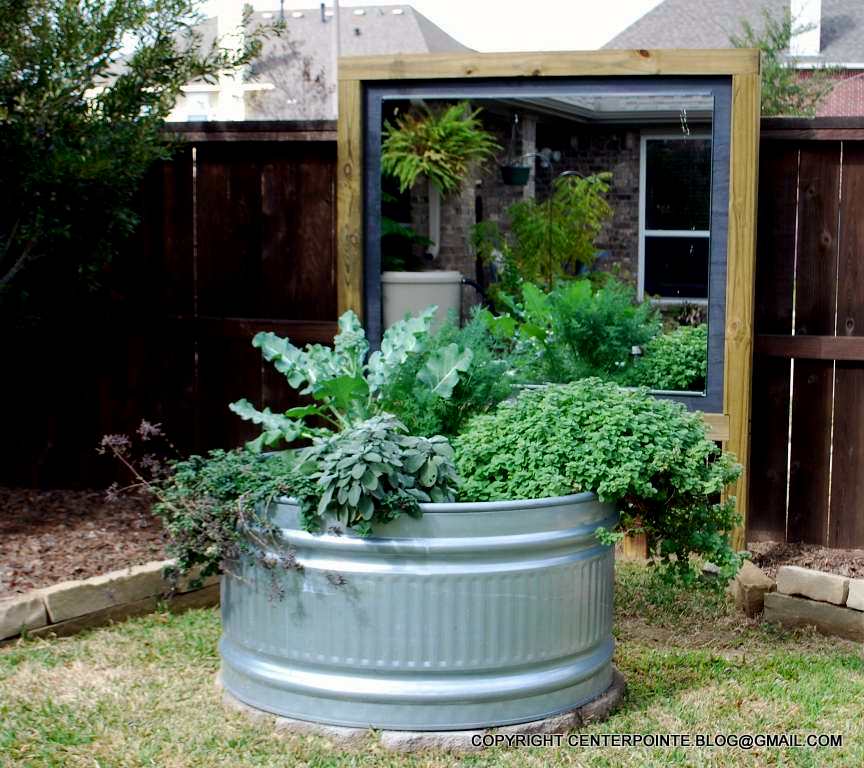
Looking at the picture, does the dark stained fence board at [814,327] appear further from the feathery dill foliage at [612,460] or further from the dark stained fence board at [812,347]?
the feathery dill foliage at [612,460]

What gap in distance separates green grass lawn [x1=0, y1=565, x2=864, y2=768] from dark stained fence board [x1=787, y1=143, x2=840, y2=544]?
97cm

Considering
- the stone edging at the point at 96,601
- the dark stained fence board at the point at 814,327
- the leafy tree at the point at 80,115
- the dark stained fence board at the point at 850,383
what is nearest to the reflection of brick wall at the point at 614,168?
the dark stained fence board at the point at 814,327

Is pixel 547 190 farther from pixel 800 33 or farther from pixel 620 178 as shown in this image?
pixel 800 33

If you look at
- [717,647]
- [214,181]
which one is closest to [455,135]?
[214,181]

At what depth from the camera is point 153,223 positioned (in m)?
6.18

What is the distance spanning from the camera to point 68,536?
5.27 meters

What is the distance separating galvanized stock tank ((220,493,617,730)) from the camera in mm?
3377

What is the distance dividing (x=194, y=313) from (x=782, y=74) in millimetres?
15368

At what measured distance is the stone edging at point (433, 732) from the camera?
338 cm

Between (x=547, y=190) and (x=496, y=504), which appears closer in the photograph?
(x=496, y=504)

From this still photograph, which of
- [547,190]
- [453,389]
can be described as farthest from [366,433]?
[547,190]

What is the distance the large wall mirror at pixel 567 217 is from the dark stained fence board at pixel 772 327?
259 mm

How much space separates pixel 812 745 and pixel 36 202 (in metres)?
3.81

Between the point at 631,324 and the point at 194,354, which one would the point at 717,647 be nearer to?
the point at 631,324
